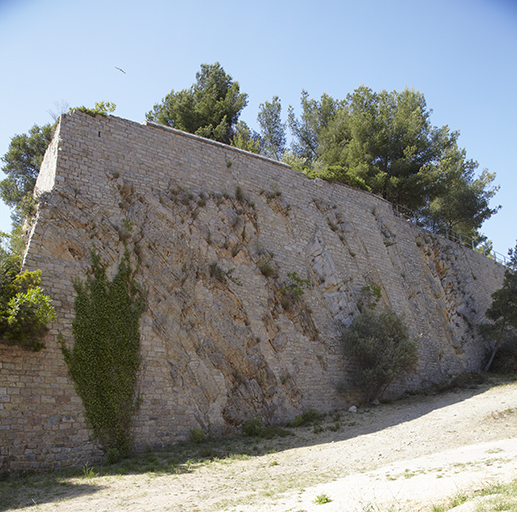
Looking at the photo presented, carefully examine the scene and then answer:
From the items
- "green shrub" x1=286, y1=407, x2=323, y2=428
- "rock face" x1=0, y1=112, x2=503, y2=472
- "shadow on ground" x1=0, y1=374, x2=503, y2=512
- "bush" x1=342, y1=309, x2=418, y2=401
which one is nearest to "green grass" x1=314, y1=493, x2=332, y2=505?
"shadow on ground" x1=0, y1=374, x2=503, y2=512

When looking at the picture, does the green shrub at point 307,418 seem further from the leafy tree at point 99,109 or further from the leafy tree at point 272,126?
the leafy tree at point 272,126

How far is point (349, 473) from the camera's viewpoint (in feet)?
25.6

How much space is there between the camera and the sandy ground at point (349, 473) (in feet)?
19.4

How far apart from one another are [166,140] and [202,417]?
7.60 m

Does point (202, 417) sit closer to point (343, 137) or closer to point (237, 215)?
point (237, 215)

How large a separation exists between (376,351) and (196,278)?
5841 millimetres

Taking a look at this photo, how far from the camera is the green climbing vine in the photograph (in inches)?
367

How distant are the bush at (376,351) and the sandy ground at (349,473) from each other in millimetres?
2008

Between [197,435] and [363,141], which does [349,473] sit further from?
[363,141]

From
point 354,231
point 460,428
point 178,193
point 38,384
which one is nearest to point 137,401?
point 38,384

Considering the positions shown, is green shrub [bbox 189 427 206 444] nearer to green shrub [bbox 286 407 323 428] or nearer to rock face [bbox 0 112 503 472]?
rock face [bbox 0 112 503 472]

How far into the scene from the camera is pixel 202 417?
10.7 meters

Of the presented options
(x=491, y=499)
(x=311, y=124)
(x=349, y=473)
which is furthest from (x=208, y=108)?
(x=491, y=499)

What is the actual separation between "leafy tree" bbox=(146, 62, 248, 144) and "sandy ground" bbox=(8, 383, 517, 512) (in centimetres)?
1582
